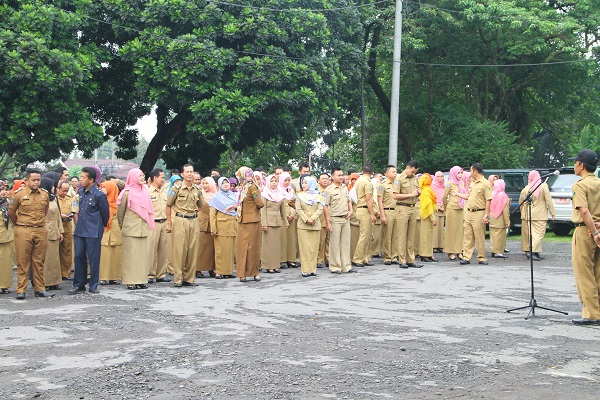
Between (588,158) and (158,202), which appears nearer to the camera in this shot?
(588,158)

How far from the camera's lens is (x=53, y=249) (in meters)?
14.2

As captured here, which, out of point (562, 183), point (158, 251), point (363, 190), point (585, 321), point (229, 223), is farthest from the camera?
point (562, 183)

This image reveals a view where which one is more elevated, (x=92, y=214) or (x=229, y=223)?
(x=92, y=214)

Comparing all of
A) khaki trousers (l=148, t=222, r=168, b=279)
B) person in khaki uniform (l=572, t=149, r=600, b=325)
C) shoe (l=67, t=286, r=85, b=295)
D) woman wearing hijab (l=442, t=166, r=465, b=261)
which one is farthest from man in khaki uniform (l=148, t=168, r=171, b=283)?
person in khaki uniform (l=572, t=149, r=600, b=325)

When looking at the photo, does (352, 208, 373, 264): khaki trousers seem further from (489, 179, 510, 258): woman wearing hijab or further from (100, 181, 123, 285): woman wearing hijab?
(100, 181, 123, 285): woman wearing hijab

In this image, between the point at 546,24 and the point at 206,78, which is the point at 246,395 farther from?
the point at 546,24

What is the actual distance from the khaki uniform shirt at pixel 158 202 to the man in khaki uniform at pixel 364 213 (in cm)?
438

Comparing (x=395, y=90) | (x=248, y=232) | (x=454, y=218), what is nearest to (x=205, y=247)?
(x=248, y=232)

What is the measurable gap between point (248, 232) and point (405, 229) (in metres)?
4.04

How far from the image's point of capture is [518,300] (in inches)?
491

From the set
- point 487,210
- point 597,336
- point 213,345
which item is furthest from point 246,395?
point 487,210

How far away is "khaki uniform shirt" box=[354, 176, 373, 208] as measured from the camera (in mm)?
17797

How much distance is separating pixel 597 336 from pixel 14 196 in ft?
28.2

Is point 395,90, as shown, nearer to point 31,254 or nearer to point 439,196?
point 439,196
